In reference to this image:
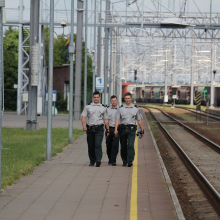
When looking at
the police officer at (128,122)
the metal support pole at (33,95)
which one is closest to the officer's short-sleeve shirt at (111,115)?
the police officer at (128,122)

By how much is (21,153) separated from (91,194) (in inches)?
299

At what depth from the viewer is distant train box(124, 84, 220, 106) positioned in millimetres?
92812

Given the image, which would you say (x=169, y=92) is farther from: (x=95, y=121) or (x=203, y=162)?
(x=95, y=121)

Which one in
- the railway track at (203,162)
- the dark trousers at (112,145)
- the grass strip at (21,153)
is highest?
the dark trousers at (112,145)

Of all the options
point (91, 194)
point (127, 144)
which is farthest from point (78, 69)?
point (91, 194)

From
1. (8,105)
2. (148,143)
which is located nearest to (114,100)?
(148,143)

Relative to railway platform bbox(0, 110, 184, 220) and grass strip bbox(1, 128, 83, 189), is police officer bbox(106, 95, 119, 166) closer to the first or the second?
railway platform bbox(0, 110, 184, 220)

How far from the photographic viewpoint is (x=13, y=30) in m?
130

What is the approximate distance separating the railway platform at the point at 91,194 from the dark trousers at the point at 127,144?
299 mm

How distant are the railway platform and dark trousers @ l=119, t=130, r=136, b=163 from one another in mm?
299

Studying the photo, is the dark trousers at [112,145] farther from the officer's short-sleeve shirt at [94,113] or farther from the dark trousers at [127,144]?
the officer's short-sleeve shirt at [94,113]

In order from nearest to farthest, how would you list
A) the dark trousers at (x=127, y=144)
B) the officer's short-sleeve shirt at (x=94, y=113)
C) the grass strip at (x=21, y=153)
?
the grass strip at (x=21, y=153), the officer's short-sleeve shirt at (x=94, y=113), the dark trousers at (x=127, y=144)

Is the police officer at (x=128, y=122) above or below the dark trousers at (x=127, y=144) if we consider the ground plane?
above

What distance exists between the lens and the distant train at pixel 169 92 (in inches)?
3654
